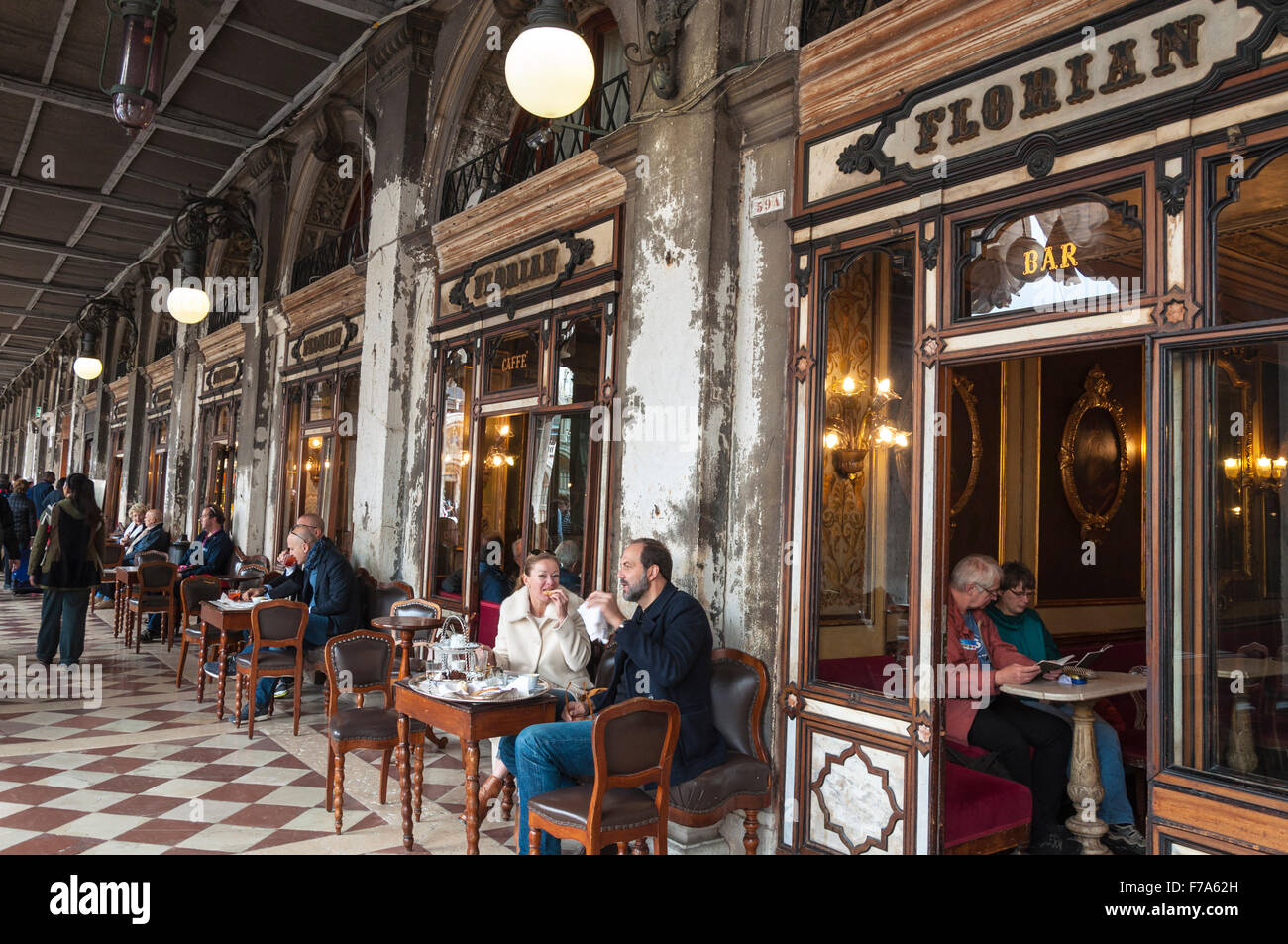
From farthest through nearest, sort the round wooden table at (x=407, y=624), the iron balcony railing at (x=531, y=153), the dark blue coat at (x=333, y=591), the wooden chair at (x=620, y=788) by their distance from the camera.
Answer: the dark blue coat at (x=333, y=591)
the iron balcony railing at (x=531, y=153)
the round wooden table at (x=407, y=624)
the wooden chair at (x=620, y=788)

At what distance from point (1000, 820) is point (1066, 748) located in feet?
2.45

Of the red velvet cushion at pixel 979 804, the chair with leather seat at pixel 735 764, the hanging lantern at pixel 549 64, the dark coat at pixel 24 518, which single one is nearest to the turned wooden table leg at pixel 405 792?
the chair with leather seat at pixel 735 764

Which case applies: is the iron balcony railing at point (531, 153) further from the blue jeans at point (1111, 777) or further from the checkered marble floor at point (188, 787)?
the blue jeans at point (1111, 777)

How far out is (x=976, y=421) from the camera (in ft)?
21.7

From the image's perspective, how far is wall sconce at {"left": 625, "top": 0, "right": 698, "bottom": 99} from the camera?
478cm

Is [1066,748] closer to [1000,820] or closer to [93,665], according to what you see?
[1000,820]

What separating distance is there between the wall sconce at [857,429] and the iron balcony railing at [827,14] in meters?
1.76

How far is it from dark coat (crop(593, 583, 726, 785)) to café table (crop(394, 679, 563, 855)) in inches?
14.7

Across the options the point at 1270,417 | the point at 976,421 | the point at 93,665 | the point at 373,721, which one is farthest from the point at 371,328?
the point at 1270,417

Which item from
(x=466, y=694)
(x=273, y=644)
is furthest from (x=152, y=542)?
(x=466, y=694)

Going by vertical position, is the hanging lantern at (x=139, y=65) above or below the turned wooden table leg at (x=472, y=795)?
above

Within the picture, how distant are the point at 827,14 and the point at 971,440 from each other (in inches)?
131

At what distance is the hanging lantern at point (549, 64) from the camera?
3.67 metres

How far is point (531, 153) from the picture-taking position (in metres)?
6.82
